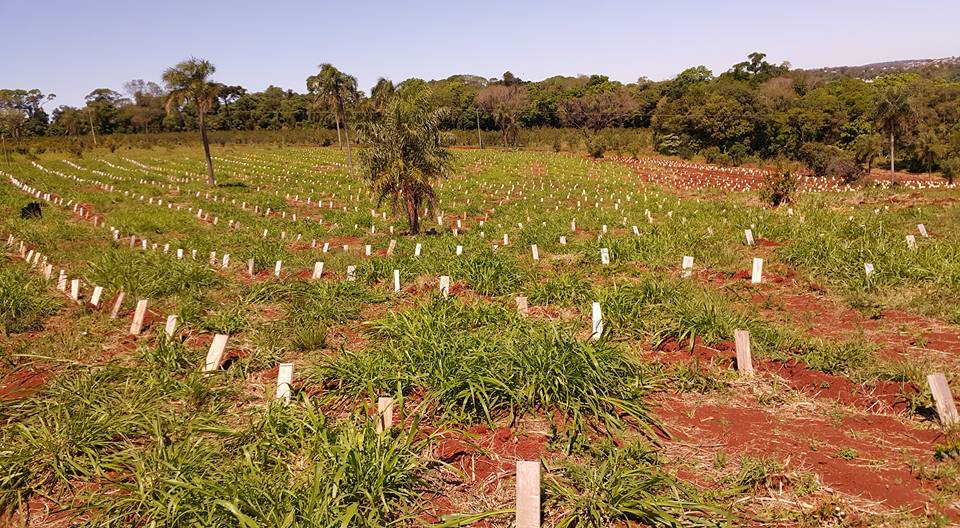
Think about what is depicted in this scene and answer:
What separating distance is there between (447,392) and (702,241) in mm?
8651

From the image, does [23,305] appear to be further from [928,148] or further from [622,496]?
[928,148]

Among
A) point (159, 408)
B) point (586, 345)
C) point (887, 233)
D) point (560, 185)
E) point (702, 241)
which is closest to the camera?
point (159, 408)

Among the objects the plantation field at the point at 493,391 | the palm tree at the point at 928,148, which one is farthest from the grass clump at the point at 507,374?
the palm tree at the point at 928,148

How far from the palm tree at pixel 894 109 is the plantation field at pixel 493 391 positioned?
110 ft

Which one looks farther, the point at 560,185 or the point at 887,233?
the point at 560,185

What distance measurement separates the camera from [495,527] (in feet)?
11.0

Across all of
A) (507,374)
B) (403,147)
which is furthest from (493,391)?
(403,147)

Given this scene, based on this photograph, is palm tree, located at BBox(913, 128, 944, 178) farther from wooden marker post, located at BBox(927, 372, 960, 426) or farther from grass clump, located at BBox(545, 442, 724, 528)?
grass clump, located at BBox(545, 442, 724, 528)

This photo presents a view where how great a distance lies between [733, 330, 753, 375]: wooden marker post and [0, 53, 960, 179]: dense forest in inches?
569

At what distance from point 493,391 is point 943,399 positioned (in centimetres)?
361

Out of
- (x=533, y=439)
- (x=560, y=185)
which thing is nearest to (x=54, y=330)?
(x=533, y=439)

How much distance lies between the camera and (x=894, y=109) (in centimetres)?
3516

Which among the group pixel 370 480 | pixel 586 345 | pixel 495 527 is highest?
pixel 586 345

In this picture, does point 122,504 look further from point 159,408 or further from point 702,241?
point 702,241
